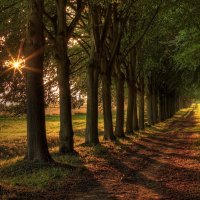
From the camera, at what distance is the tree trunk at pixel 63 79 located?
17469mm

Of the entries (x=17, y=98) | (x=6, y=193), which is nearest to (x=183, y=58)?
(x=17, y=98)

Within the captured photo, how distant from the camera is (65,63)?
17.9 meters

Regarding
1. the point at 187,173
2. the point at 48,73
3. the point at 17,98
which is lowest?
the point at 187,173

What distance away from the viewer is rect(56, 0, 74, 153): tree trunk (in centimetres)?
1747

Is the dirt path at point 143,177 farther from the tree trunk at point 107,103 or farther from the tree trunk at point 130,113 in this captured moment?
the tree trunk at point 130,113

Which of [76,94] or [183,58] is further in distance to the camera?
[76,94]

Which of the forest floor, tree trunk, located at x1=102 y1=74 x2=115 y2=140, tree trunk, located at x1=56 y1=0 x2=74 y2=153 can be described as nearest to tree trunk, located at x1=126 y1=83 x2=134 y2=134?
tree trunk, located at x1=102 y1=74 x2=115 y2=140

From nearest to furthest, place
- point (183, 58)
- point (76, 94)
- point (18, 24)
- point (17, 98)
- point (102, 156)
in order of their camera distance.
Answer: point (102, 156) → point (18, 24) → point (17, 98) → point (183, 58) → point (76, 94)

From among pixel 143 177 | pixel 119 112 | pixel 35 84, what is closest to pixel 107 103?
pixel 119 112

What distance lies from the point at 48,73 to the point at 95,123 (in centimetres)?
706

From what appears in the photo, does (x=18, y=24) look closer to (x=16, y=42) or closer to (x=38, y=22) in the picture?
(x=16, y=42)

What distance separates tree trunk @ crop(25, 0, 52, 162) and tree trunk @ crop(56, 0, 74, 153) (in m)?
3.30

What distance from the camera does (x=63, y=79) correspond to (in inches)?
709

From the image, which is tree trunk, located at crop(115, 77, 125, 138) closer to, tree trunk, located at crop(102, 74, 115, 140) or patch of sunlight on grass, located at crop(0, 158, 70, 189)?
tree trunk, located at crop(102, 74, 115, 140)
